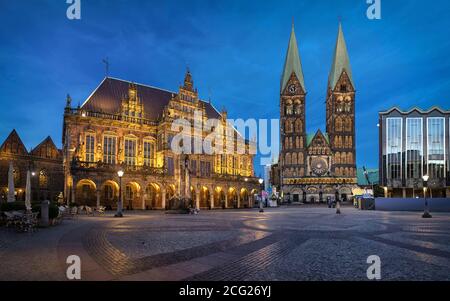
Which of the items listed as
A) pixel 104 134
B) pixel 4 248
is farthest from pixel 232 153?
pixel 4 248

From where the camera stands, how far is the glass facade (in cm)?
7044

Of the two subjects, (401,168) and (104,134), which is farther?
(401,168)

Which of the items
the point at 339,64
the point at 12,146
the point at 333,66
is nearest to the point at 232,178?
the point at 12,146

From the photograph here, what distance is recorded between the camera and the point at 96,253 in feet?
32.3

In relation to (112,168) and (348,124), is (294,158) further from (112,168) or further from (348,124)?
(112,168)

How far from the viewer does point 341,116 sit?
342ft

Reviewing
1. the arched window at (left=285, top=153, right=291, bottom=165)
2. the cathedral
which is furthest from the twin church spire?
the arched window at (left=285, top=153, right=291, bottom=165)

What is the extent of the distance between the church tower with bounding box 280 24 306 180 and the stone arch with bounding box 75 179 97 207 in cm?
6740

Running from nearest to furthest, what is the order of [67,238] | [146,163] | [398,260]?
[398,260] → [67,238] → [146,163]

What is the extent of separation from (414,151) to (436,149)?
4.42 m

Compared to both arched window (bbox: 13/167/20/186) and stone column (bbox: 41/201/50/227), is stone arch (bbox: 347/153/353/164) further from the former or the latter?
stone column (bbox: 41/201/50/227)

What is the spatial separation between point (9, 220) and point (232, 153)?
51.6 m

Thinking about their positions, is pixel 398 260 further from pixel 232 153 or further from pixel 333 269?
pixel 232 153
